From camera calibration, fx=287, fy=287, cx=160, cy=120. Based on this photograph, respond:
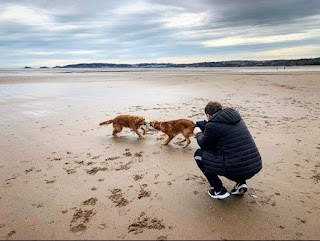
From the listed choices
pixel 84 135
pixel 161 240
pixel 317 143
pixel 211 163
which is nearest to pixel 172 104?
pixel 84 135

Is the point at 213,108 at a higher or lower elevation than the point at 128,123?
higher

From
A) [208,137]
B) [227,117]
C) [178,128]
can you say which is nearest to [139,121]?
[178,128]

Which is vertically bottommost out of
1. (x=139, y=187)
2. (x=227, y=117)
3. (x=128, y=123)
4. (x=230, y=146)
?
(x=139, y=187)

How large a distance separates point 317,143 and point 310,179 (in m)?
2.20

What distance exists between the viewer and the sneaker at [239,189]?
166 inches

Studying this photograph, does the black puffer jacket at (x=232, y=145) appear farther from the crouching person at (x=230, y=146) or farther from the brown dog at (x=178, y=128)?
the brown dog at (x=178, y=128)

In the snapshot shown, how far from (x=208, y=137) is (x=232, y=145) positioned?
0.34m

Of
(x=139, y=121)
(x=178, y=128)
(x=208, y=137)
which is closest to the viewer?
(x=208, y=137)

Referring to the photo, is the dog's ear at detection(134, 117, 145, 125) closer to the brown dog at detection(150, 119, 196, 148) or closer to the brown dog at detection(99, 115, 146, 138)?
the brown dog at detection(99, 115, 146, 138)

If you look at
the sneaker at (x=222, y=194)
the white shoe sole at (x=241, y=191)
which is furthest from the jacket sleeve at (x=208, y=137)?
the white shoe sole at (x=241, y=191)

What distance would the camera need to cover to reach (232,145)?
3.81 m

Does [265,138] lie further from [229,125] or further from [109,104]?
[109,104]

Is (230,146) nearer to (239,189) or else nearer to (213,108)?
(213,108)

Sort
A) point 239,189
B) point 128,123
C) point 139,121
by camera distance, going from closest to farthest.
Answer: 1. point 239,189
2. point 139,121
3. point 128,123
